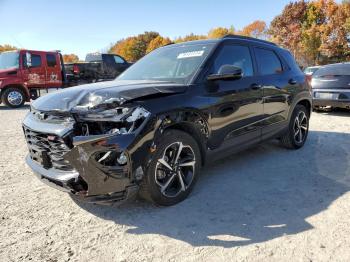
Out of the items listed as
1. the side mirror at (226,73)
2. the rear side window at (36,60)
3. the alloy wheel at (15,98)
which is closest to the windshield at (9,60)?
the rear side window at (36,60)

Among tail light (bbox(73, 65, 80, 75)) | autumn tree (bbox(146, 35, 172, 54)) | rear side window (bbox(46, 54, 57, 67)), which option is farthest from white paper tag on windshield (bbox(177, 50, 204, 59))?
autumn tree (bbox(146, 35, 172, 54))

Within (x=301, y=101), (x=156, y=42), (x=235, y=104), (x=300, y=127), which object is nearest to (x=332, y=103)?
(x=301, y=101)

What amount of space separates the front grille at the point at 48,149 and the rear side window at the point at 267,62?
9.72ft

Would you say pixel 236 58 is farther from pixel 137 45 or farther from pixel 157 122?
pixel 137 45

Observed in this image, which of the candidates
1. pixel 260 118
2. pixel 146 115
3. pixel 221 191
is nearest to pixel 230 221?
pixel 221 191

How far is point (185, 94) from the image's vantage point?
3.37 m

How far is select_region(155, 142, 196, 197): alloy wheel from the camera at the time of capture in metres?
3.24

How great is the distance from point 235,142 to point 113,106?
1.84m

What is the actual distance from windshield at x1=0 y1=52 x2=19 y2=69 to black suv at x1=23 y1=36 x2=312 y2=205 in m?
9.70

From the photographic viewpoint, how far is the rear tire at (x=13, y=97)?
1233cm

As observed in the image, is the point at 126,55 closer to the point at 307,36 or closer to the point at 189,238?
the point at 307,36

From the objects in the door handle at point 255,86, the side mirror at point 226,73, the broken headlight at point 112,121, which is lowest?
the broken headlight at point 112,121

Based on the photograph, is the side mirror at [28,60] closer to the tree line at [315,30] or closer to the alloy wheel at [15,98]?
the alloy wheel at [15,98]

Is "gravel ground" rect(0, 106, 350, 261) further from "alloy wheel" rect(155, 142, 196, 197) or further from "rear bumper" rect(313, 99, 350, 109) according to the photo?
"rear bumper" rect(313, 99, 350, 109)
